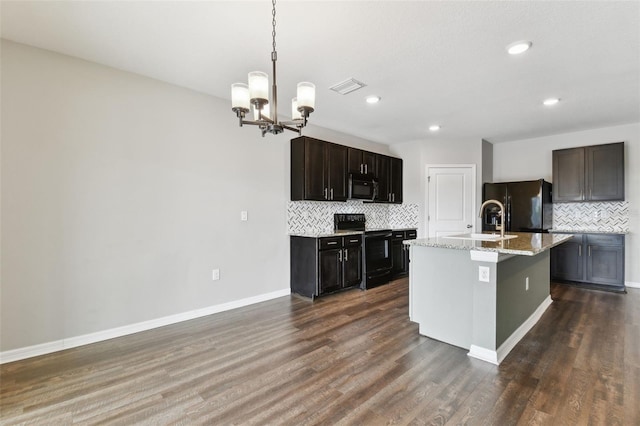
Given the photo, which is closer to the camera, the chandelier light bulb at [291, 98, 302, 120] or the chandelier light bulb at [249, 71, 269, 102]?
the chandelier light bulb at [249, 71, 269, 102]

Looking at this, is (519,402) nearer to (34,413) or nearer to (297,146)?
(34,413)

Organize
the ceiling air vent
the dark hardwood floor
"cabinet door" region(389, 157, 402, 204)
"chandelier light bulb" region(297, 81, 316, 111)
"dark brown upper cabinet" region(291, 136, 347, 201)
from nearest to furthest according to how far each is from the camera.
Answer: the dark hardwood floor < "chandelier light bulb" region(297, 81, 316, 111) < the ceiling air vent < "dark brown upper cabinet" region(291, 136, 347, 201) < "cabinet door" region(389, 157, 402, 204)

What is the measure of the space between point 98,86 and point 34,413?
2665 millimetres

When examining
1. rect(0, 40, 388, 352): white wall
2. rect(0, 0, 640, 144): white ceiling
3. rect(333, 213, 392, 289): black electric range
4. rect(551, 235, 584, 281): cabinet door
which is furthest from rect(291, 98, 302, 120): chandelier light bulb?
rect(551, 235, 584, 281): cabinet door

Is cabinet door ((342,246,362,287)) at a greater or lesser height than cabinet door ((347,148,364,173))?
lesser

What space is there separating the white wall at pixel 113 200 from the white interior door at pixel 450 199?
3.40 meters

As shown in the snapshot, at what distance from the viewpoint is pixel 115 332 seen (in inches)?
114

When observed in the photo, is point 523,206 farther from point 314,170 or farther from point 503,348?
point 314,170

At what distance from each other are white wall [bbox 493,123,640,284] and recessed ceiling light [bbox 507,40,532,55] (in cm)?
373

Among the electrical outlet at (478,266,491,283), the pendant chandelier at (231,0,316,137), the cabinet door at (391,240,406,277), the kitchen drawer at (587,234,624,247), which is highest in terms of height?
the pendant chandelier at (231,0,316,137)

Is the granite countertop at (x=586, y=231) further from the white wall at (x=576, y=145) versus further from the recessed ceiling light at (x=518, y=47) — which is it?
the recessed ceiling light at (x=518, y=47)

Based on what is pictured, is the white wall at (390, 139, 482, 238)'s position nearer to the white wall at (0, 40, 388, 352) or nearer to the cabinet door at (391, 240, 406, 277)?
the cabinet door at (391, 240, 406, 277)

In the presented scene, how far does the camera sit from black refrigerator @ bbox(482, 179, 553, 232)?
4.92 metres

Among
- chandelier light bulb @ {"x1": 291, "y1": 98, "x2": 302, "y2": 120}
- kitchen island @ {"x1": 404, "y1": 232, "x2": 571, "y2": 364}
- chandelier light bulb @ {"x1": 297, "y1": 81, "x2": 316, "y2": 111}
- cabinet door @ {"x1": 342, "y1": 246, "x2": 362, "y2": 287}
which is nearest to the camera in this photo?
chandelier light bulb @ {"x1": 297, "y1": 81, "x2": 316, "y2": 111}
